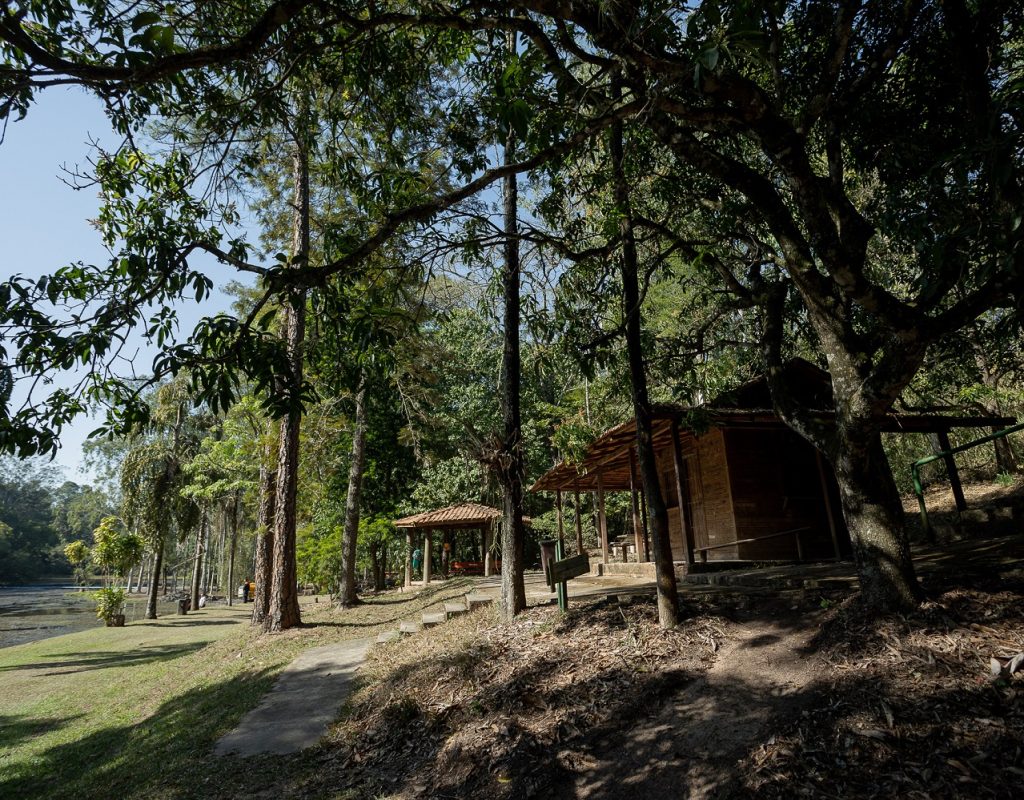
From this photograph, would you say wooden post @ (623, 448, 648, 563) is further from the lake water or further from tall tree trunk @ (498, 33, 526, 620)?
the lake water

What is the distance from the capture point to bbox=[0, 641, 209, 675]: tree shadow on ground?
16.2 meters

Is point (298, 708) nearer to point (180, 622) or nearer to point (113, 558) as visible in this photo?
point (113, 558)

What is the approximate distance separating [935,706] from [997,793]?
32.2 inches

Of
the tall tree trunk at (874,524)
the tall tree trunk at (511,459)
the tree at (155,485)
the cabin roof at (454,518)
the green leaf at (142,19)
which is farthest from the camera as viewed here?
the tree at (155,485)

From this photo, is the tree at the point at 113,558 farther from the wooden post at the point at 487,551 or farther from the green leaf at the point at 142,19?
the green leaf at the point at 142,19

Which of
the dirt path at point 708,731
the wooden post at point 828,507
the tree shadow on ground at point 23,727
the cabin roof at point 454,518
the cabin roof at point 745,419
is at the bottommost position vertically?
the tree shadow on ground at point 23,727

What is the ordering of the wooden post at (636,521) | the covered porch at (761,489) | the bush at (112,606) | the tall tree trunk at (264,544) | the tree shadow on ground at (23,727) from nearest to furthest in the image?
the tree shadow on ground at (23,727), the covered porch at (761,489), the tall tree trunk at (264,544), the wooden post at (636,521), the bush at (112,606)

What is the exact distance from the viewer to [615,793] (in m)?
4.33

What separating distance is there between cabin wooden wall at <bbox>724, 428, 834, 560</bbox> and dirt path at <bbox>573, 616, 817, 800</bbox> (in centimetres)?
839

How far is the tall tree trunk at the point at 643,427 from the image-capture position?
22.2ft

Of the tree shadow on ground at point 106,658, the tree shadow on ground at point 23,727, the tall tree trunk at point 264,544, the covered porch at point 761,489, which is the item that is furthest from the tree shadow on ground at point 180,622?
the covered porch at point 761,489

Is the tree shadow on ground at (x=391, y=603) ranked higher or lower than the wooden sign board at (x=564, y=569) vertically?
lower

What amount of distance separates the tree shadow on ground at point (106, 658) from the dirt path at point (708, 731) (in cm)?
1605

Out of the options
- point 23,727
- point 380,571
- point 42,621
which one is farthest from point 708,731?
point 42,621
